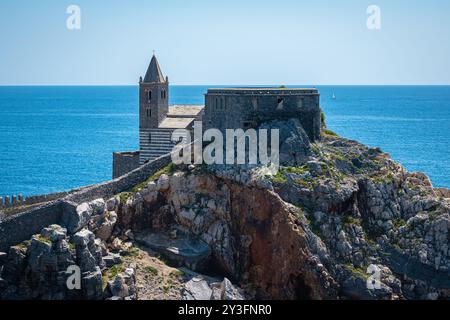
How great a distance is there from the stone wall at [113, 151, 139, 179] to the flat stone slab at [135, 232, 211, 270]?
43.7 feet


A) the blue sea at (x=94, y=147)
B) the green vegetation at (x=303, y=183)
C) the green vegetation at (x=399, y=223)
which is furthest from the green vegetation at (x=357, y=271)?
the blue sea at (x=94, y=147)

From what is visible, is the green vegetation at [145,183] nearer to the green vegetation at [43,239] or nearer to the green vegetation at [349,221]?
the green vegetation at [43,239]

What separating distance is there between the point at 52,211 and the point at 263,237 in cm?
1635

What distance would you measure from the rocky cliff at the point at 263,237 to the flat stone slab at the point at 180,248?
3.2 inches

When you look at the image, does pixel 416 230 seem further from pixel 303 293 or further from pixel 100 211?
pixel 100 211

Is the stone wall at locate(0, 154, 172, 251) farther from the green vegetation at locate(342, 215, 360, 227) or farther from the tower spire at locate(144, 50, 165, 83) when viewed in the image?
the green vegetation at locate(342, 215, 360, 227)

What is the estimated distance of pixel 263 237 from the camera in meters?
59.0

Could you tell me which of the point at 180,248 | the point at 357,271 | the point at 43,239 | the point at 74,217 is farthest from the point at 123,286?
the point at 357,271

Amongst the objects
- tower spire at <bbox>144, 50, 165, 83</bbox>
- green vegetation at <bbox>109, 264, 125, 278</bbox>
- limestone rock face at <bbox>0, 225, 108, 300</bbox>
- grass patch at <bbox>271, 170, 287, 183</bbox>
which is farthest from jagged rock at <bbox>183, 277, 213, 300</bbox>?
tower spire at <bbox>144, 50, 165, 83</bbox>

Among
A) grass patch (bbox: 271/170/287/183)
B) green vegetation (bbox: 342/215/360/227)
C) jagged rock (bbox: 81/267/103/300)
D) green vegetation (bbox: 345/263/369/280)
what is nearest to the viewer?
jagged rock (bbox: 81/267/103/300)

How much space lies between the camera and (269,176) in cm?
6041

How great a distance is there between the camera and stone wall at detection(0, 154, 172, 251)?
171 ft
